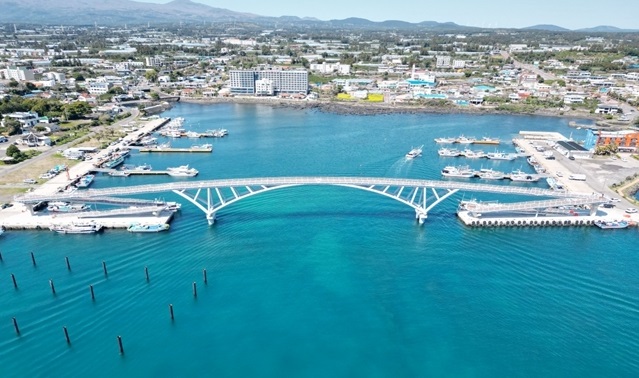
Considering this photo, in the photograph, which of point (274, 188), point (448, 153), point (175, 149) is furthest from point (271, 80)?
point (274, 188)

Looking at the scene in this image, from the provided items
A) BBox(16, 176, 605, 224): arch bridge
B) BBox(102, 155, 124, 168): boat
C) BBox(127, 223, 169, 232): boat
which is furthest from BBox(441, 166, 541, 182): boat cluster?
BBox(102, 155, 124, 168): boat

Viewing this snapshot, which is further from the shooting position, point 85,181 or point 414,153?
point 414,153

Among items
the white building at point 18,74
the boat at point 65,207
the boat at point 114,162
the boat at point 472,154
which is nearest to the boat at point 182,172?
the boat at point 114,162

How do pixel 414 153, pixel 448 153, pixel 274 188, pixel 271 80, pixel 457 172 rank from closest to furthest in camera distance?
pixel 274 188 < pixel 457 172 < pixel 414 153 < pixel 448 153 < pixel 271 80

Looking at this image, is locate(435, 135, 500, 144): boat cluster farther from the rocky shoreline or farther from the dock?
the dock

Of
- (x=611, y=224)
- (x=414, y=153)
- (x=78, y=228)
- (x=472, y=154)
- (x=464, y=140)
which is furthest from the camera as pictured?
(x=464, y=140)

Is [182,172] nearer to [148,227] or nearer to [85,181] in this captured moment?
[85,181]

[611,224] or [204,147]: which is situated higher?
[611,224]
